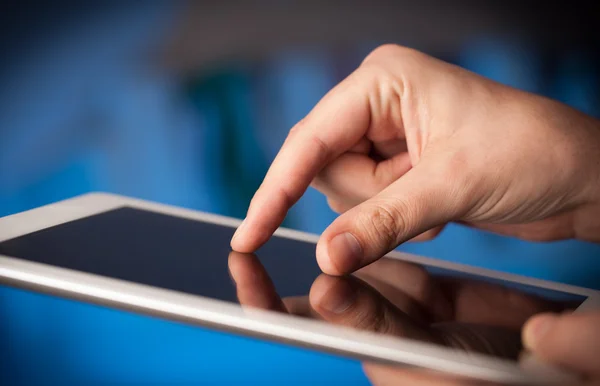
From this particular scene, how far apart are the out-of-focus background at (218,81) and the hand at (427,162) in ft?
1.85

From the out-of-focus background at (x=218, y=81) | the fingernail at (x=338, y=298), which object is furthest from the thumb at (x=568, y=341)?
the out-of-focus background at (x=218, y=81)

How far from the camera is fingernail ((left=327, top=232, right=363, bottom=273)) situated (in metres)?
0.68

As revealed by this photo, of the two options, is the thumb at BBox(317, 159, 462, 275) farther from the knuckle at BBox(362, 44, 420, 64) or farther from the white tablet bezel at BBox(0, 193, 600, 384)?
the knuckle at BBox(362, 44, 420, 64)

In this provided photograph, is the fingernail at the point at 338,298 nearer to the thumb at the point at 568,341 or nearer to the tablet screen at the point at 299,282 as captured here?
the tablet screen at the point at 299,282

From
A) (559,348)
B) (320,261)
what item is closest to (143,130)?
(320,261)

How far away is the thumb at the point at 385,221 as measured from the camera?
686 mm

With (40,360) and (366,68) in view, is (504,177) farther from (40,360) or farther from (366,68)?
(40,360)

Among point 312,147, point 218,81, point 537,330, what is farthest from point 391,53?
point 218,81

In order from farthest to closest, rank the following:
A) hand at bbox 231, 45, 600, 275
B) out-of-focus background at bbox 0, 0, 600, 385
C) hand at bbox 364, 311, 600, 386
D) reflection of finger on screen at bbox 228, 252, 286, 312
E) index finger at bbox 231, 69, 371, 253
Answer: out-of-focus background at bbox 0, 0, 600, 385 → index finger at bbox 231, 69, 371, 253 → hand at bbox 231, 45, 600, 275 → reflection of finger on screen at bbox 228, 252, 286, 312 → hand at bbox 364, 311, 600, 386

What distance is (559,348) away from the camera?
0.51 meters

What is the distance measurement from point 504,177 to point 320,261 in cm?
26

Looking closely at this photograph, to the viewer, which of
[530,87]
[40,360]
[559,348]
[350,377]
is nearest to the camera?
[559,348]

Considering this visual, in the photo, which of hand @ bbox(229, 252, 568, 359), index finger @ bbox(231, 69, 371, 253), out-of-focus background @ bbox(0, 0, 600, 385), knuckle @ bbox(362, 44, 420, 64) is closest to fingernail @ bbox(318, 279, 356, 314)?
hand @ bbox(229, 252, 568, 359)

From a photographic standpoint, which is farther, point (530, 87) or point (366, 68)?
point (530, 87)
